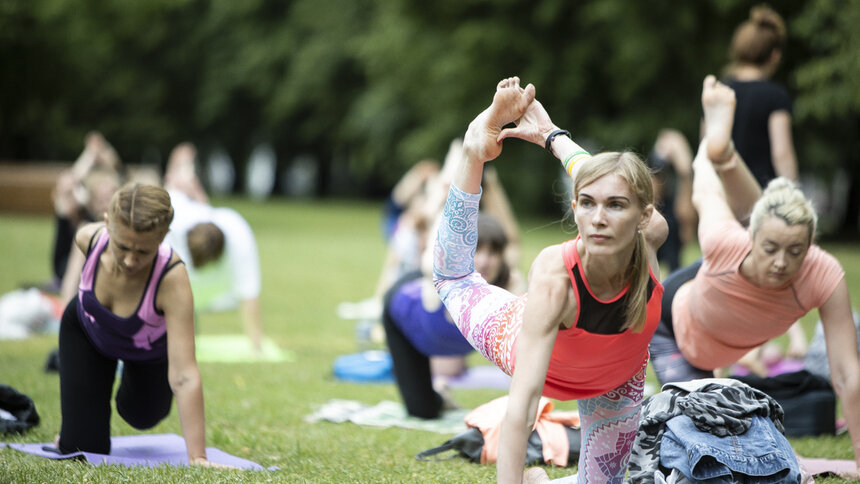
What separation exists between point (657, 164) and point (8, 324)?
7.22 meters

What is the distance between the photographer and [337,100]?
3594cm

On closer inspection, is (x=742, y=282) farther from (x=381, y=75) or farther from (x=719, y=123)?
(x=381, y=75)

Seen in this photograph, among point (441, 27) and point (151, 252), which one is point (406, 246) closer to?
point (151, 252)

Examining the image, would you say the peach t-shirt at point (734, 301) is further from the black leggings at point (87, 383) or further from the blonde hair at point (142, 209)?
the black leggings at point (87, 383)

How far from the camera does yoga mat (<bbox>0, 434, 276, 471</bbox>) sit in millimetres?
4207

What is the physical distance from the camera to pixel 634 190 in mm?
3174

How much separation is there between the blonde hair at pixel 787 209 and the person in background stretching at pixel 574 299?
511 millimetres

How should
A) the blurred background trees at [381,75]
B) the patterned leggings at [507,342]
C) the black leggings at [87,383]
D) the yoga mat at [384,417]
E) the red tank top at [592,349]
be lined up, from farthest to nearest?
1. the blurred background trees at [381,75]
2. the yoga mat at [384,417]
3. the black leggings at [87,383]
4. the patterned leggings at [507,342]
5. the red tank top at [592,349]

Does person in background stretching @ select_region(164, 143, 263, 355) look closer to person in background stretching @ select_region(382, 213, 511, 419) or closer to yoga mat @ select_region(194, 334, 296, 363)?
yoga mat @ select_region(194, 334, 296, 363)

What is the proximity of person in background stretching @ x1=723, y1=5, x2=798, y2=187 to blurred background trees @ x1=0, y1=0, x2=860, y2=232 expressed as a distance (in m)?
7.23

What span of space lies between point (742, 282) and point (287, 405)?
10.6 ft

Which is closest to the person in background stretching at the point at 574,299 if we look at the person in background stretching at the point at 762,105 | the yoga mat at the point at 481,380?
the person in background stretching at the point at 762,105

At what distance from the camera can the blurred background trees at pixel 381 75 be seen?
2117 centimetres

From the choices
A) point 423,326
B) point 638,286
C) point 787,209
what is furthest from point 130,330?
point 787,209
